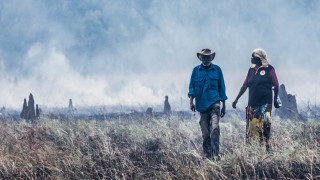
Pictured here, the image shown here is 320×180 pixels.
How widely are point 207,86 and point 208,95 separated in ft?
0.52

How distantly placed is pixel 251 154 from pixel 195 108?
3.96 feet

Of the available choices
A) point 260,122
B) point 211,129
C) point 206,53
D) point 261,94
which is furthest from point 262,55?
point 211,129

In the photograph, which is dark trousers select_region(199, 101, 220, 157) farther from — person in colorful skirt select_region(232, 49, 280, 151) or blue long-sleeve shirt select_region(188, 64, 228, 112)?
person in colorful skirt select_region(232, 49, 280, 151)

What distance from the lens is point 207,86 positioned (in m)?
4.71

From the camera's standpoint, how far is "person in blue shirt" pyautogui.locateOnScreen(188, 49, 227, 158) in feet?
15.0

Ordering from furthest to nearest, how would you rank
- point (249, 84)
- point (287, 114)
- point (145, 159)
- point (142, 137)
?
point (287, 114), point (142, 137), point (249, 84), point (145, 159)

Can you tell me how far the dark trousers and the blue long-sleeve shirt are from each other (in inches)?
4.8

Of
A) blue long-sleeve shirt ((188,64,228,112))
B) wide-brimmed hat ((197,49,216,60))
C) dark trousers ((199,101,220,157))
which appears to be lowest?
dark trousers ((199,101,220,157))

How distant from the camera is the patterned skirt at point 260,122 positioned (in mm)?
4961

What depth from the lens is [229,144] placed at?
5793mm

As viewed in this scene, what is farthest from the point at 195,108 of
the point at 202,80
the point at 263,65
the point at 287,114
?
the point at 287,114

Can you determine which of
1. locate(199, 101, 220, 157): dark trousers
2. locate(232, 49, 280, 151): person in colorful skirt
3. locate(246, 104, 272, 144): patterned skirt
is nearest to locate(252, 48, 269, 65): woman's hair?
locate(232, 49, 280, 151): person in colorful skirt

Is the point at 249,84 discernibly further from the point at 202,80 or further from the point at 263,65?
the point at 202,80

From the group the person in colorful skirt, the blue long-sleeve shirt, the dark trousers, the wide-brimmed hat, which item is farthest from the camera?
the person in colorful skirt
